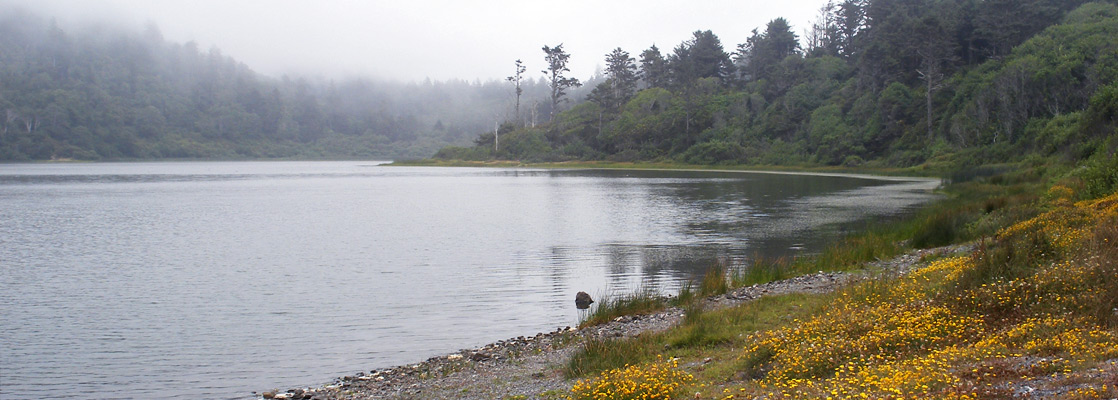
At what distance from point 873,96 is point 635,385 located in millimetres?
90741

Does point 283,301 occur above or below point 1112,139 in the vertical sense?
below

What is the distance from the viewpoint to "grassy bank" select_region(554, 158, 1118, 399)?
7160 millimetres

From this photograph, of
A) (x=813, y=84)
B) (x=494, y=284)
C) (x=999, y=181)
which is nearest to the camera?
(x=494, y=284)

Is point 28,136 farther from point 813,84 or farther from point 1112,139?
point 1112,139

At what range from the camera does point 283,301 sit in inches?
760

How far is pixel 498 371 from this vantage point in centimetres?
1184

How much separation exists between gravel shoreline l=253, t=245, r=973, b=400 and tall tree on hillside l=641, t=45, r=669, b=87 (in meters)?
122

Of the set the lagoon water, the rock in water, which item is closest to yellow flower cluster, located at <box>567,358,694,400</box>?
the lagoon water

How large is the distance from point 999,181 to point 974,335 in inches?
1517

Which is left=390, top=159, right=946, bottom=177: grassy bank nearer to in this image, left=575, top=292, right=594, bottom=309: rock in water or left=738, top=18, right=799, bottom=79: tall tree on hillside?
left=738, top=18, right=799, bottom=79: tall tree on hillside

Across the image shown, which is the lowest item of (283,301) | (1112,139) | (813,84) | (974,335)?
(283,301)

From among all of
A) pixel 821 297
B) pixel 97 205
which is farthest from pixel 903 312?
pixel 97 205

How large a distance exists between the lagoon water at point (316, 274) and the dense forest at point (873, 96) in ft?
65.4

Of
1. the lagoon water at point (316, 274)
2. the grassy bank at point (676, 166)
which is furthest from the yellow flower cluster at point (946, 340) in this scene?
the grassy bank at point (676, 166)
